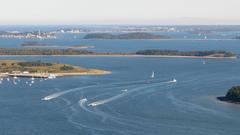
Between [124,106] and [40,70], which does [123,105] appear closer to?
[124,106]

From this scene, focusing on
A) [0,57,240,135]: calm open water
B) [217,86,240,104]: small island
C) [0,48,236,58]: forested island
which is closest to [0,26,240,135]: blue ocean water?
[0,57,240,135]: calm open water

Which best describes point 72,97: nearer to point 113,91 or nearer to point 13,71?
point 113,91

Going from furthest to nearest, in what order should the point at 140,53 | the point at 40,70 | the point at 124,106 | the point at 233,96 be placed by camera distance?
the point at 140,53
the point at 40,70
the point at 233,96
the point at 124,106

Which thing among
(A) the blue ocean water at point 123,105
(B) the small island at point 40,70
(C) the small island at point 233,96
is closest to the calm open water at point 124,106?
(A) the blue ocean water at point 123,105

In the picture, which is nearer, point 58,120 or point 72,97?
point 58,120

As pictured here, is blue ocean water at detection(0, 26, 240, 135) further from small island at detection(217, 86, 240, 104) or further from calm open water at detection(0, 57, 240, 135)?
small island at detection(217, 86, 240, 104)

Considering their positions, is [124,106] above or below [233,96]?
below

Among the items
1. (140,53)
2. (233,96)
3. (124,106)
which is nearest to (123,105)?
(124,106)

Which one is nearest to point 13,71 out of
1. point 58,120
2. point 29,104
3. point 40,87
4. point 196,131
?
point 40,87
